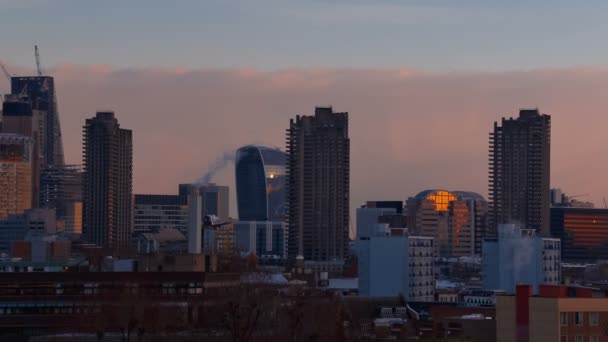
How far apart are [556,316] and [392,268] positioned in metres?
101

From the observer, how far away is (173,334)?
88.9m

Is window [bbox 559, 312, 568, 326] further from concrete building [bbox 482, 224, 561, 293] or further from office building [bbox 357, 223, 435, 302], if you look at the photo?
concrete building [bbox 482, 224, 561, 293]

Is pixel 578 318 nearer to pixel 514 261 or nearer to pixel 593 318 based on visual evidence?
pixel 593 318

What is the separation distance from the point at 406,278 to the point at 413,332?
63.0m

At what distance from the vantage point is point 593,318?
64.1 metres

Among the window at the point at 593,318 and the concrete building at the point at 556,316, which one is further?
the window at the point at 593,318

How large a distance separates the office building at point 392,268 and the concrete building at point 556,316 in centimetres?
9403

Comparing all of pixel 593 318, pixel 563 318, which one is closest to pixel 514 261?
pixel 593 318

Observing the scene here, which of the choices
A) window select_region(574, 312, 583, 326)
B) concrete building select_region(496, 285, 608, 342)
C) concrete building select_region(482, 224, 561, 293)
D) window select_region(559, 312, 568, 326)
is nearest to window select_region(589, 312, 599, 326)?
concrete building select_region(496, 285, 608, 342)

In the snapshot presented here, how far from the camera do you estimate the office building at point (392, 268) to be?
161250mm

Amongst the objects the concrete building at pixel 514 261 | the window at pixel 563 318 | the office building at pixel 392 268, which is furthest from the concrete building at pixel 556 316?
the concrete building at pixel 514 261

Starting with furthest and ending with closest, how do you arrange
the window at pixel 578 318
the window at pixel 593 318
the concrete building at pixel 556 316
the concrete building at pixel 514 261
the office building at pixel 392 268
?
the concrete building at pixel 514 261 → the office building at pixel 392 268 → the window at pixel 593 318 → the window at pixel 578 318 → the concrete building at pixel 556 316

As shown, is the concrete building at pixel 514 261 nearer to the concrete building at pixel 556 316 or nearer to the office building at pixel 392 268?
the office building at pixel 392 268

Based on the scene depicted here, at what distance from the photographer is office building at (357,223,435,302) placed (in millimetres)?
161250
